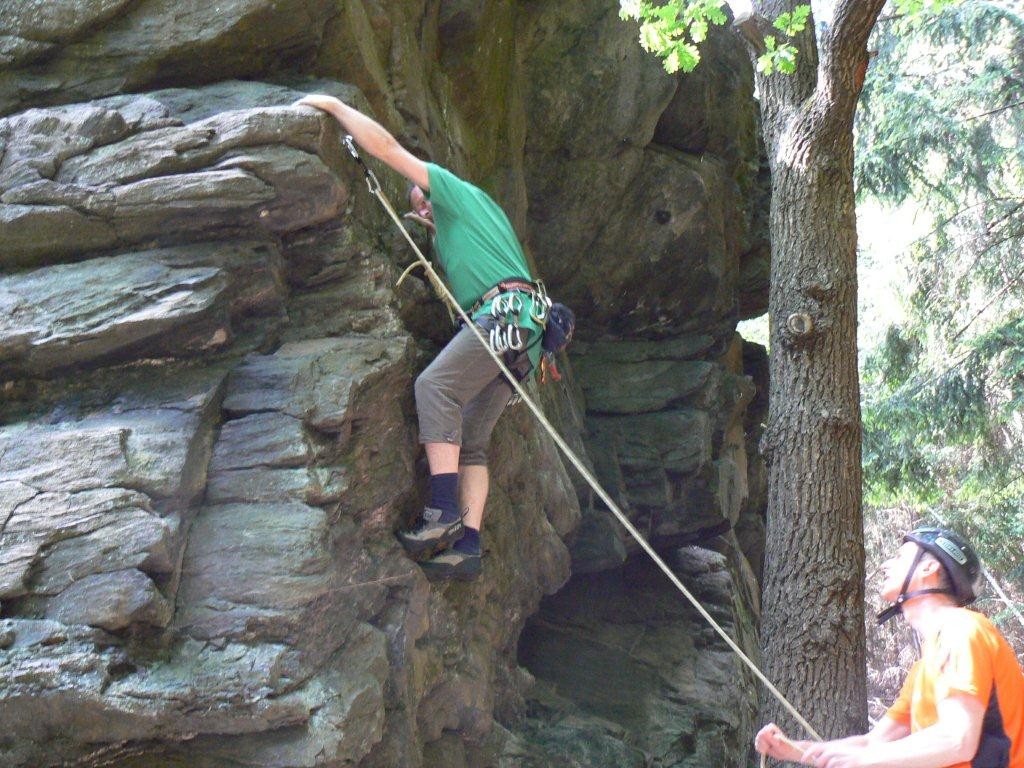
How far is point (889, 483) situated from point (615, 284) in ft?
17.2

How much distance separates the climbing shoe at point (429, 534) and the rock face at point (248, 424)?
0.30 ft

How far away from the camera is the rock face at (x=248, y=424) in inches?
159

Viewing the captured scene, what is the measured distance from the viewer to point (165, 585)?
4176 millimetres

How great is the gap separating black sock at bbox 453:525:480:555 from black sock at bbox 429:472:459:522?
0.79 feet

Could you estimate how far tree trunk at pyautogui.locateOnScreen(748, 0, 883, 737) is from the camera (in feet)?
18.7

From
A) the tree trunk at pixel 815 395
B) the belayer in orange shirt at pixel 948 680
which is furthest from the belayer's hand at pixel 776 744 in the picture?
the tree trunk at pixel 815 395

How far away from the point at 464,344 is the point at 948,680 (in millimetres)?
2905

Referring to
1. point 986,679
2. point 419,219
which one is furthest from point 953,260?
point 986,679

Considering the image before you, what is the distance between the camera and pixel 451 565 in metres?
5.12

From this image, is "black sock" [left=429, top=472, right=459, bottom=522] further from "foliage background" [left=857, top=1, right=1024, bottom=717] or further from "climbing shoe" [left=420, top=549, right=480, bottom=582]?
"foliage background" [left=857, top=1, right=1024, bottom=717]

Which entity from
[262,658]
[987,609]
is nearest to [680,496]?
[262,658]

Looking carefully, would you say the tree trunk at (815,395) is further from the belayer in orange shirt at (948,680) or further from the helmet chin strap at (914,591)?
the helmet chin strap at (914,591)

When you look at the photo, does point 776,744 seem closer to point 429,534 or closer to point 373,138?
point 429,534

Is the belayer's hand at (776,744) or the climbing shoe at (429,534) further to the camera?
the climbing shoe at (429,534)
